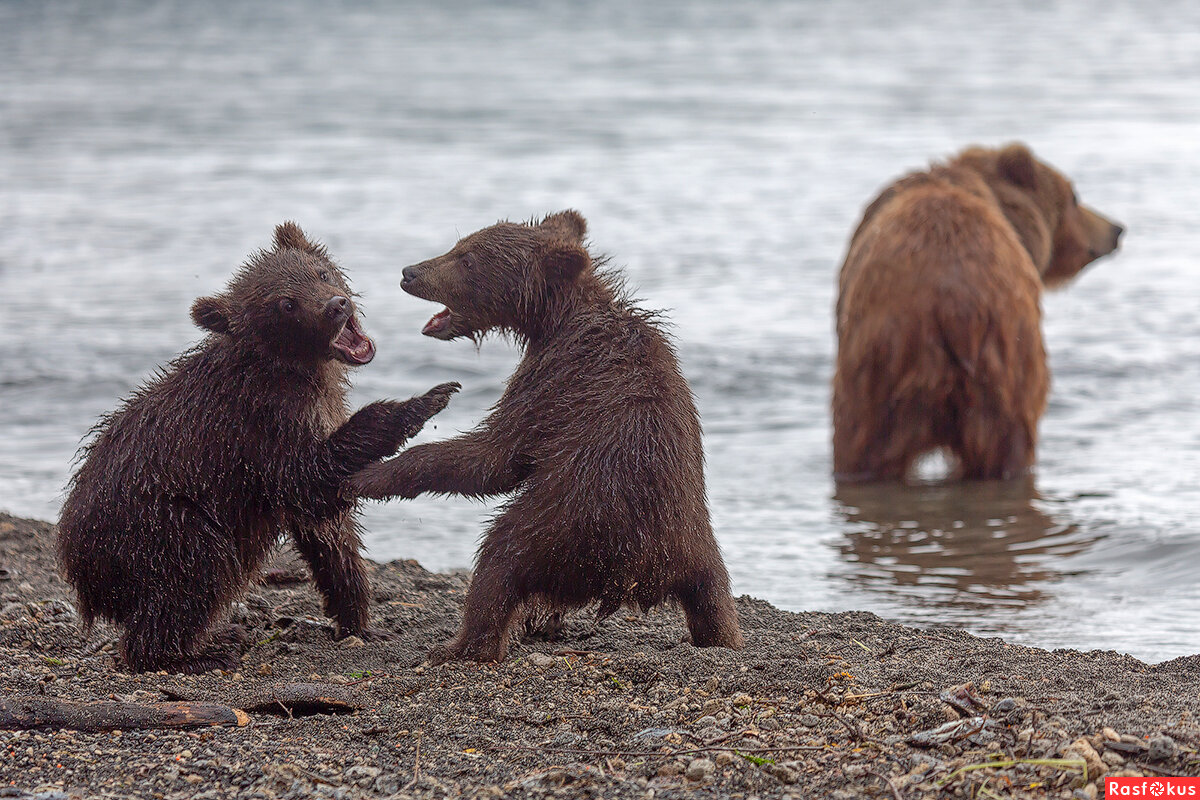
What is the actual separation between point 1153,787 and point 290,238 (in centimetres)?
370

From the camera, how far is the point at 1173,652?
571cm

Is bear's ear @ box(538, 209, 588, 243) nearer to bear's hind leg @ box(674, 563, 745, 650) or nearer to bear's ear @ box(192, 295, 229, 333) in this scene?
bear's ear @ box(192, 295, 229, 333)

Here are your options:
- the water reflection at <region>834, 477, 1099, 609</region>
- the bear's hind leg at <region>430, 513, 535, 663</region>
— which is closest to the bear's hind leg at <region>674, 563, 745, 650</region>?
the bear's hind leg at <region>430, 513, 535, 663</region>

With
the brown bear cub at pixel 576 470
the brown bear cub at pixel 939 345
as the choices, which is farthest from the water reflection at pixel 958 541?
the brown bear cub at pixel 576 470

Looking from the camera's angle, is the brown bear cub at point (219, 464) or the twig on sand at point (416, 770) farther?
the brown bear cub at point (219, 464)

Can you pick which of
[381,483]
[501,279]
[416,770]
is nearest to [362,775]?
[416,770]

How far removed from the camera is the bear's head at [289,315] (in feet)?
16.6

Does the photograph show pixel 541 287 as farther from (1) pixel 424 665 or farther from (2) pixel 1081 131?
(2) pixel 1081 131

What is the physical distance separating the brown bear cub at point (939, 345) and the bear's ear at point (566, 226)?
131 inches

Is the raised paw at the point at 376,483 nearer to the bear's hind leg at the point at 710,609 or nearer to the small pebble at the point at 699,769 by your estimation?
the bear's hind leg at the point at 710,609

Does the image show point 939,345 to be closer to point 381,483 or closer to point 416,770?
point 381,483

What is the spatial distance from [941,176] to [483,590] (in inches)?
228

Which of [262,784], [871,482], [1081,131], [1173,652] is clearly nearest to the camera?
[262,784]

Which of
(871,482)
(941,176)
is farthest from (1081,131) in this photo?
(871,482)
